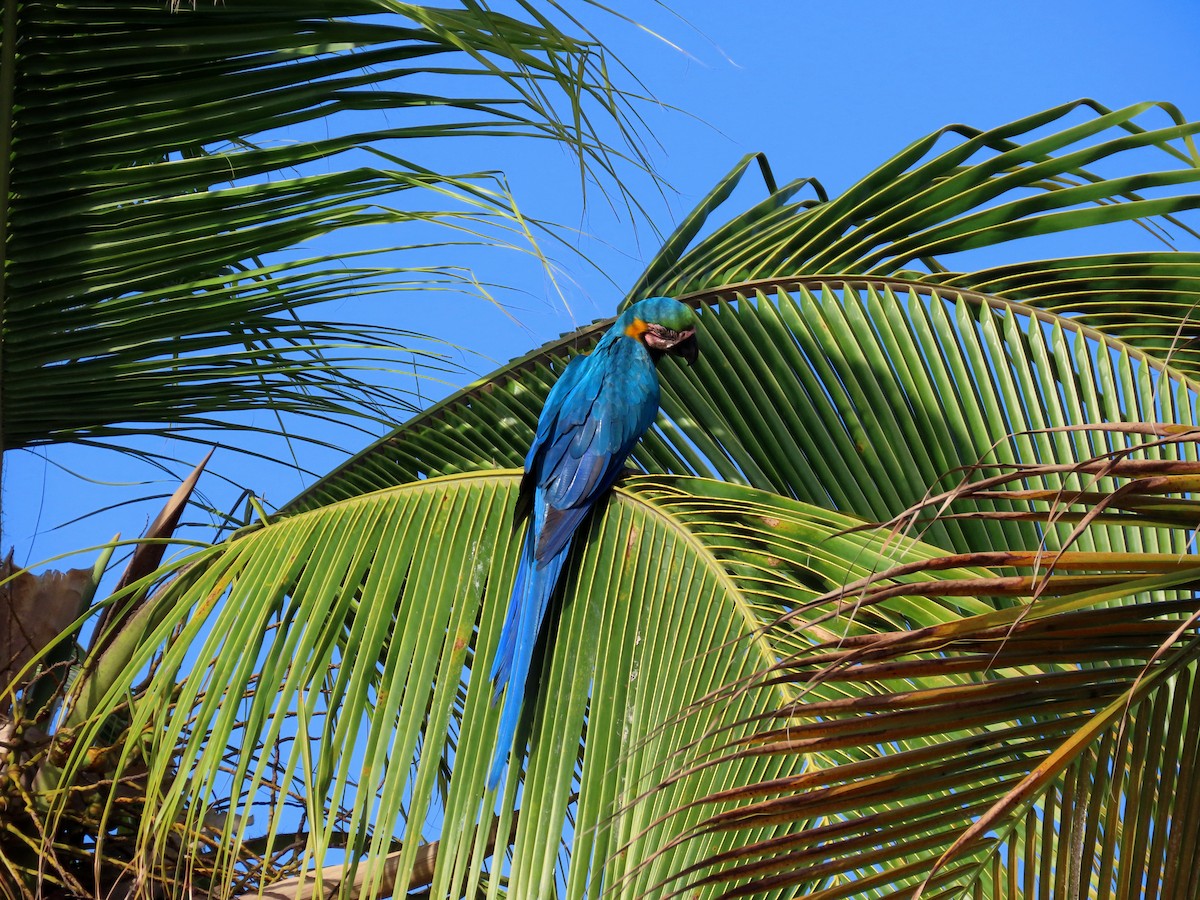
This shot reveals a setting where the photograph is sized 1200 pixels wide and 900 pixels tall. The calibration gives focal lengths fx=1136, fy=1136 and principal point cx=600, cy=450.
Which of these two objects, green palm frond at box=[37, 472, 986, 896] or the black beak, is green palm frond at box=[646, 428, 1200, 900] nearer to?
green palm frond at box=[37, 472, 986, 896]

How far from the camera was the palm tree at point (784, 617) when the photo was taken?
1.05m

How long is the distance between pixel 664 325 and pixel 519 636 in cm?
138

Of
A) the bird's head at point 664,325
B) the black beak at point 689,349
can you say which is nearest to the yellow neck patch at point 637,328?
the bird's head at point 664,325

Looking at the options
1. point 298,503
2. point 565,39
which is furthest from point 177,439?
point 565,39

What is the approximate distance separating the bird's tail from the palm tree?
0.10 ft

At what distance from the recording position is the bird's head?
3.18 m

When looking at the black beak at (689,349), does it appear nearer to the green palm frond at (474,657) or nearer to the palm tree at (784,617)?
the palm tree at (784,617)

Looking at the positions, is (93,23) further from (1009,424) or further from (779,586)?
(1009,424)

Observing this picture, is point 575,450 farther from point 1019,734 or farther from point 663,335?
point 1019,734

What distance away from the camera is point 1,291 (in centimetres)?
241

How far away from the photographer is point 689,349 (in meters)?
3.23

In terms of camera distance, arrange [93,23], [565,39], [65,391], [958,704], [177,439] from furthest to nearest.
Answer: [177,439]
[65,391]
[93,23]
[565,39]
[958,704]

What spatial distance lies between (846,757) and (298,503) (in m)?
1.94

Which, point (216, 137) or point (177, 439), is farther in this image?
point (177, 439)
